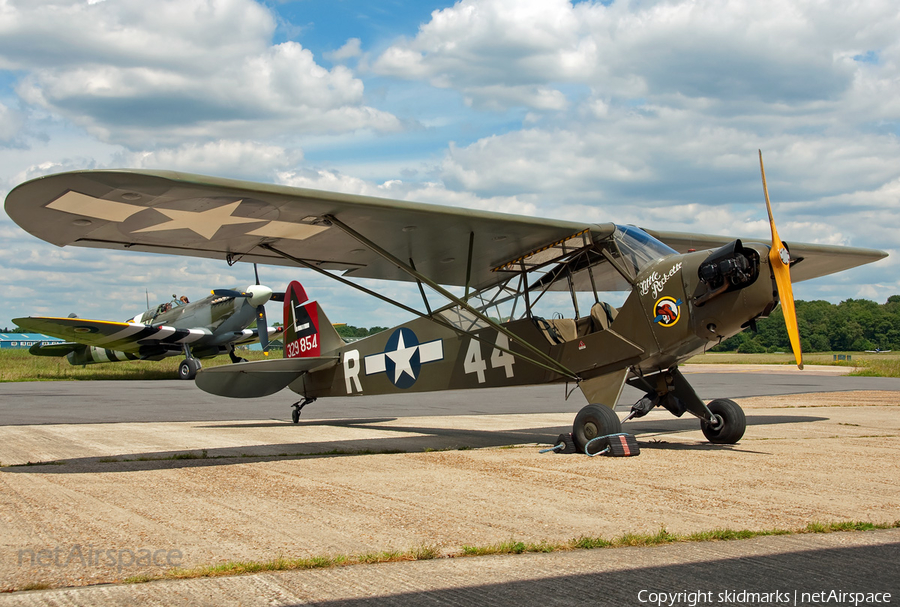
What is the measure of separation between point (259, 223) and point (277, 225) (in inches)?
9.1

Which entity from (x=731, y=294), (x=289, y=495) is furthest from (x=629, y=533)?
(x=731, y=294)

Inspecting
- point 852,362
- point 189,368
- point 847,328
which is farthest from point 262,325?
point 847,328

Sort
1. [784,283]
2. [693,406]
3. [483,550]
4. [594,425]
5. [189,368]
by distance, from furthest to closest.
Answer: [189,368], [693,406], [594,425], [784,283], [483,550]

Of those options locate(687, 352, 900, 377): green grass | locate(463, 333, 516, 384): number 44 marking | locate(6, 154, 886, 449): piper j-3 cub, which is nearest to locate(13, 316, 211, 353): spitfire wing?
locate(6, 154, 886, 449): piper j-3 cub

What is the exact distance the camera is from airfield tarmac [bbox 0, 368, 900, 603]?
12.0ft

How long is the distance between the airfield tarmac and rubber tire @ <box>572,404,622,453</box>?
11.2 inches

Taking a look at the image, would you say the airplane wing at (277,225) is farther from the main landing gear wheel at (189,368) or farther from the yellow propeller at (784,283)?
the main landing gear wheel at (189,368)

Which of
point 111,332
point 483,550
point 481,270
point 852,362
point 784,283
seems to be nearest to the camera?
point 483,550

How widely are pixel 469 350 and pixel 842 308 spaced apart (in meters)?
→ 129

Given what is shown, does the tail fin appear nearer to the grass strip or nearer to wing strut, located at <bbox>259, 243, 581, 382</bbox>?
wing strut, located at <bbox>259, 243, 581, 382</bbox>

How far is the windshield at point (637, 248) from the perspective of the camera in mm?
7754

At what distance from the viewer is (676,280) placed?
283 inches

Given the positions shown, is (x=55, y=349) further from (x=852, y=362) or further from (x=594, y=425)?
(x=852, y=362)

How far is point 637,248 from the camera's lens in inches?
311
